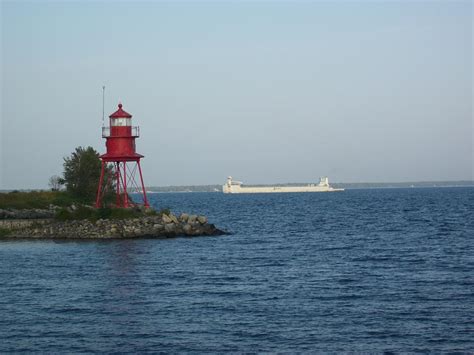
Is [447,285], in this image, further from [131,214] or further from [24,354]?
[131,214]

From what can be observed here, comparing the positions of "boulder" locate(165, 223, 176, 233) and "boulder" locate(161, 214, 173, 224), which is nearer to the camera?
"boulder" locate(165, 223, 176, 233)

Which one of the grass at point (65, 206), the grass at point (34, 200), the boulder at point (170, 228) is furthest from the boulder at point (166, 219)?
the grass at point (34, 200)

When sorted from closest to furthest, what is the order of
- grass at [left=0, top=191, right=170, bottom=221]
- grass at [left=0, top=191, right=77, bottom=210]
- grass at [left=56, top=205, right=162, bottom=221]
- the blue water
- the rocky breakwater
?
the blue water
the rocky breakwater
grass at [left=56, top=205, right=162, bottom=221]
grass at [left=0, top=191, right=170, bottom=221]
grass at [left=0, top=191, right=77, bottom=210]

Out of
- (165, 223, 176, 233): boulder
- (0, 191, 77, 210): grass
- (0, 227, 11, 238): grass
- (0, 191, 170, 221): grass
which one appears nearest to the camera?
(0, 227, 11, 238): grass

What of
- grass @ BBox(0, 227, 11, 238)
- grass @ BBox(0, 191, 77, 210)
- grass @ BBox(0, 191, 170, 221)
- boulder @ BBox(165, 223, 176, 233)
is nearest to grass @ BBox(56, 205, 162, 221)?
grass @ BBox(0, 191, 170, 221)

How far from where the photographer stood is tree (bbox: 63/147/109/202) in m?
65.2

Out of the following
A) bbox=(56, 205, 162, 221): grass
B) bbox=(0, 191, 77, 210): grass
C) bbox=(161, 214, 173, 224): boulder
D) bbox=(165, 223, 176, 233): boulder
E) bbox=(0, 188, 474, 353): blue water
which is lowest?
bbox=(0, 188, 474, 353): blue water

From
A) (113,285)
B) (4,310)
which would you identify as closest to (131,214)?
(113,285)

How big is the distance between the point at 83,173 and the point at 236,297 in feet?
133

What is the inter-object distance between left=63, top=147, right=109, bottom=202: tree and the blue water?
666 inches

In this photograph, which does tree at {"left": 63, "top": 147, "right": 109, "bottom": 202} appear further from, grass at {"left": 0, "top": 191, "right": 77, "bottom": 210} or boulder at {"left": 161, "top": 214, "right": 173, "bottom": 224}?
boulder at {"left": 161, "top": 214, "right": 173, "bottom": 224}

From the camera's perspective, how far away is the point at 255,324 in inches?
899

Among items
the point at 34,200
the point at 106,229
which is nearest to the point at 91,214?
the point at 106,229

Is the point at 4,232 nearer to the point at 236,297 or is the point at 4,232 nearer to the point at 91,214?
the point at 91,214
